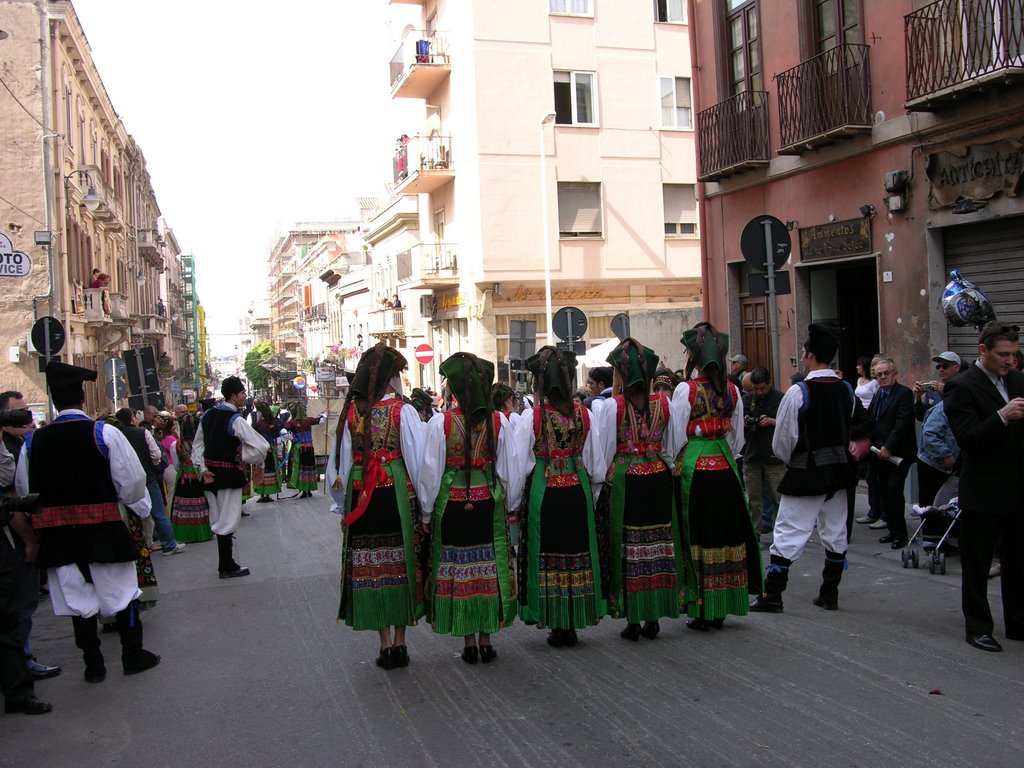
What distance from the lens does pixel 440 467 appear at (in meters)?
6.39

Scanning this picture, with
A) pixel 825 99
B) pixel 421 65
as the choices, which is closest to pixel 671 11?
pixel 421 65

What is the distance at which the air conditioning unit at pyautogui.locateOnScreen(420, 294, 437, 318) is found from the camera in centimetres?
3597

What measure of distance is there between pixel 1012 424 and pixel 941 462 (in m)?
2.62

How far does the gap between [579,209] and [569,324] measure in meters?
14.3

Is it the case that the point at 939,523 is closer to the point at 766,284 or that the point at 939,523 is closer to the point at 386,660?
the point at 766,284

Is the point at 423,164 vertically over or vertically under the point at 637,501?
over

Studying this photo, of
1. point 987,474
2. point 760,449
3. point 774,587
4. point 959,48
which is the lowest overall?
point 774,587

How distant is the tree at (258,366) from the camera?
349ft

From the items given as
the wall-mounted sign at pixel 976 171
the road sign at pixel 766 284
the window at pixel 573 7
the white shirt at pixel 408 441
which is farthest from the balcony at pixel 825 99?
the window at pixel 573 7

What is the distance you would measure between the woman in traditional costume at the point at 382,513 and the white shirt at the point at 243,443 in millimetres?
4014

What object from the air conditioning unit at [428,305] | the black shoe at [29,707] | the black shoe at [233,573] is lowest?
the black shoe at [233,573]

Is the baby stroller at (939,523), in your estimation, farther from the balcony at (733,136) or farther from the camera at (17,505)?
the balcony at (733,136)

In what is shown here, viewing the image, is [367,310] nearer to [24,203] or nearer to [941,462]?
[24,203]

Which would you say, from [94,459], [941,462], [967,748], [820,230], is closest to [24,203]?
[820,230]
